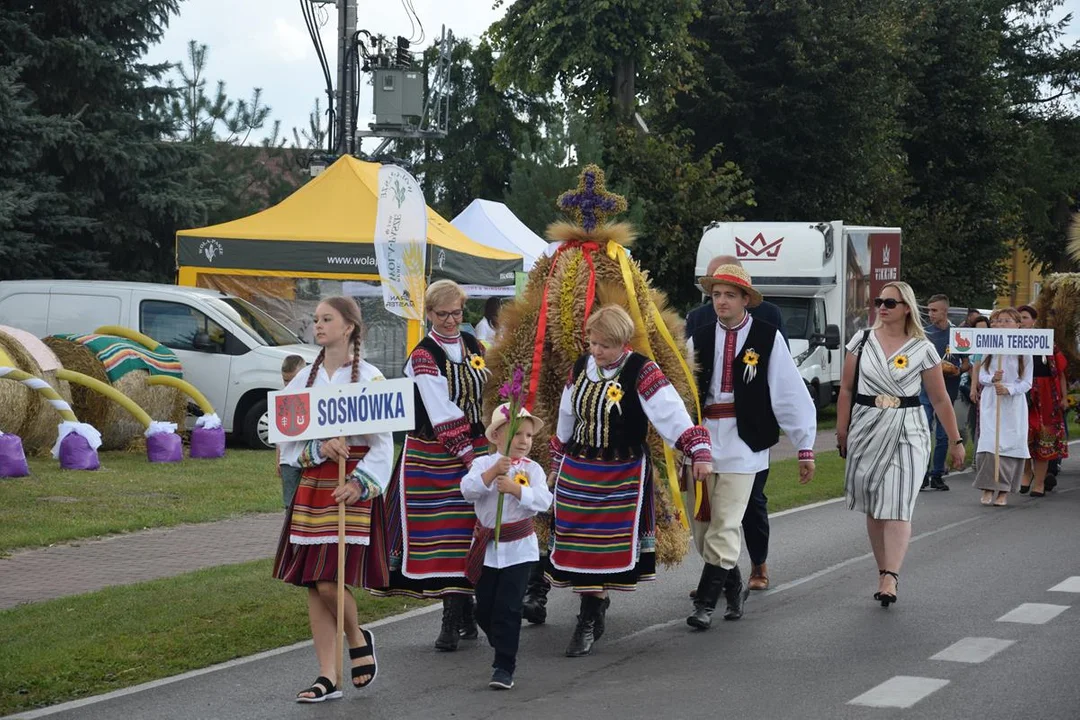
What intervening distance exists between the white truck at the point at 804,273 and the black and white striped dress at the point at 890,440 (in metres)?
14.7

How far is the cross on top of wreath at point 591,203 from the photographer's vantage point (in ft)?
28.0

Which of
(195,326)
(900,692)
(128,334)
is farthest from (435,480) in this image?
(195,326)

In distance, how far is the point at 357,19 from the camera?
23172 mm

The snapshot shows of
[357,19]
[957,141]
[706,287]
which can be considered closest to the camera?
[706,287]

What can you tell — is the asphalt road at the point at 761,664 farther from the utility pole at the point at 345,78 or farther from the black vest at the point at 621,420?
the utility pole at the point at 345,78

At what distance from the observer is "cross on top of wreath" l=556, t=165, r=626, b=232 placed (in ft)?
28.0

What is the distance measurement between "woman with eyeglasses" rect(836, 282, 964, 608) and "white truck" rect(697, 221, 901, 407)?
1461 centimetres

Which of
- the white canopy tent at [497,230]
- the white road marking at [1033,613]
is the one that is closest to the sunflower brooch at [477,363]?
the white road marking at [1033,613]

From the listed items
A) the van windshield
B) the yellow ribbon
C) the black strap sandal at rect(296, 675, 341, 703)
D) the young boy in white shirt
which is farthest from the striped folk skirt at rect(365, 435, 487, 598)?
the van windshield

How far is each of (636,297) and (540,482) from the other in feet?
5.32

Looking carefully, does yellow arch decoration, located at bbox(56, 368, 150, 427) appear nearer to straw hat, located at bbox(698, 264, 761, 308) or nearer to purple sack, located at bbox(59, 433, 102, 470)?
purple sack, located at bbox(59, 433, 102, 470)

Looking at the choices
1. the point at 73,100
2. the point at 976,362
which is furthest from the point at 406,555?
the point at 73,100

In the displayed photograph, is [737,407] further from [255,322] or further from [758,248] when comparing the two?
[758,248]

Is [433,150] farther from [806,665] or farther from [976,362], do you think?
[806,665]
